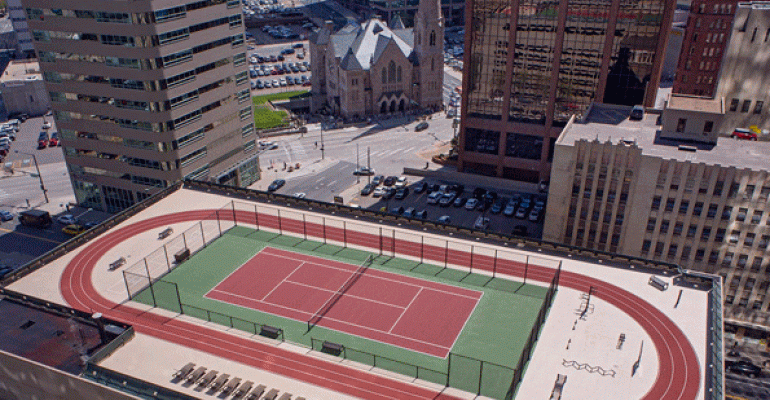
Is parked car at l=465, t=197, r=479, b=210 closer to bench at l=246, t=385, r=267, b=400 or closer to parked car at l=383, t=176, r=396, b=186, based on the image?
parked car at l=383, t=176, r=396, b=186

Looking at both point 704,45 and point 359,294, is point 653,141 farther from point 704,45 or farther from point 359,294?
point 704,45

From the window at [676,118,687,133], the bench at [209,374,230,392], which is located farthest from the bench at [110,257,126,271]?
the window at [676,118,687,133]

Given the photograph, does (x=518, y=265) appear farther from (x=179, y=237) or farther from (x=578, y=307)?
(x=179, y=237)

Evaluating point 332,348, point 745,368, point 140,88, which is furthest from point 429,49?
point 332,348

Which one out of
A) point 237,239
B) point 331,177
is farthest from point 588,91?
point 237,239

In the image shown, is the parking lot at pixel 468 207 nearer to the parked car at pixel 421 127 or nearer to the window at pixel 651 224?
the window at pixel 651 224

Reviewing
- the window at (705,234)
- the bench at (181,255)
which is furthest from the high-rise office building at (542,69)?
the bench at (181,255)
